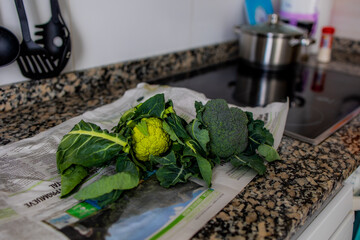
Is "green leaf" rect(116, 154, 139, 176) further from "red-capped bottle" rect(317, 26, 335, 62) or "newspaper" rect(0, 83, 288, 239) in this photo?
"red-capped bottle" rect(317, 26, 335, 62)

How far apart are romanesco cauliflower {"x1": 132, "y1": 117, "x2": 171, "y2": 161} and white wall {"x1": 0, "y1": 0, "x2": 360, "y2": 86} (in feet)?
1.34

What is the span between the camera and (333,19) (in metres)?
1.68

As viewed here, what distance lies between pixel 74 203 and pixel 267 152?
351 millimetres

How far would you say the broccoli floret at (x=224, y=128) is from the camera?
0.59 meters

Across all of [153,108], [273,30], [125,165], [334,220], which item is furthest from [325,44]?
[125,165]

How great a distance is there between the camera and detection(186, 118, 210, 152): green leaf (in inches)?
23.0

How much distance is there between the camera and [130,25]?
1.01 m

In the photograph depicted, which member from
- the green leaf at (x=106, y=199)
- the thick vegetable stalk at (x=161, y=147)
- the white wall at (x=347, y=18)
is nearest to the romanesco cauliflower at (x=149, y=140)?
the thick vegetable stalk at (x=161, y=147)

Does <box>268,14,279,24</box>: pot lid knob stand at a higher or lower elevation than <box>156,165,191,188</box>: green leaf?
higher

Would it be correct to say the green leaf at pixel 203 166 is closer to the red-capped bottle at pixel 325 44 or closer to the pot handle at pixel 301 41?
the pot handle at pixel 301 41

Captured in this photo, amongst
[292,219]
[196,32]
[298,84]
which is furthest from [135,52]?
[292,219]

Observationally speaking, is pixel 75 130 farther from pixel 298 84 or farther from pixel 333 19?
Answer: pixel 333 19

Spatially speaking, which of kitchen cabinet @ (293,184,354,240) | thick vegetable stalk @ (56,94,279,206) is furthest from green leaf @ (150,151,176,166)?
kitchen cabinet @ (293,184,354,240)

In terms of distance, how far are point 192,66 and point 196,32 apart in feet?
0.42
